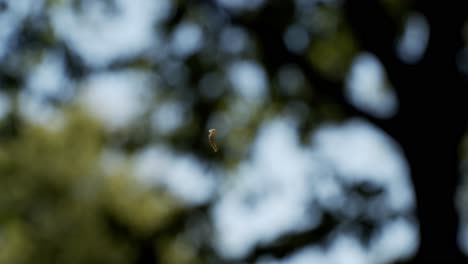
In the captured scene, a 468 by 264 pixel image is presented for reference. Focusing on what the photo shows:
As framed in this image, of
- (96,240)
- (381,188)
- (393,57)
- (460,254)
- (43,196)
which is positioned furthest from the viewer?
(43,196)

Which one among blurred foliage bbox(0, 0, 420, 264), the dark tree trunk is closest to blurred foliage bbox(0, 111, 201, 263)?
blurred foliage bbox(0, 0, 420, 264)

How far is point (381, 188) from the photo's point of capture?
4801 mm

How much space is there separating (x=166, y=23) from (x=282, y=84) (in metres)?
1.17

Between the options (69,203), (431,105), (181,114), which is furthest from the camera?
(69,203)

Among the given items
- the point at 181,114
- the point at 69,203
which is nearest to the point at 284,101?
the point at 181,114

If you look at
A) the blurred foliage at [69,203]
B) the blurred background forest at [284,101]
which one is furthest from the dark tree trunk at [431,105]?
the blurred foliage at [69,203]

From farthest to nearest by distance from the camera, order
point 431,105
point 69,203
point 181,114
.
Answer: point 69,203 → point 181,114 → point 431,105

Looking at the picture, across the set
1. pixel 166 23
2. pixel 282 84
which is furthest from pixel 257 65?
pixel 166 23

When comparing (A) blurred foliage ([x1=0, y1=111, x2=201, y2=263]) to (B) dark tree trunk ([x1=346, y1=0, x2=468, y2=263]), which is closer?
(B) dark tree trunk ([x1=346, y1=0, x2=468, y2=263])

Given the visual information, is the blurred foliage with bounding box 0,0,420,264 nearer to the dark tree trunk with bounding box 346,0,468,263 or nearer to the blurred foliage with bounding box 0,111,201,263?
the blurred foliage with bounding box 0,111,201,263

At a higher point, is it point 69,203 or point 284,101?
point 284,101

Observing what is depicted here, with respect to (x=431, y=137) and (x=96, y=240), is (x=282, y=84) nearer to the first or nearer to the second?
(x=431, y=137)

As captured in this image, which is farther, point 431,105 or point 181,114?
point 181,114

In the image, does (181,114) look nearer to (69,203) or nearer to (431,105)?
(431,105)
